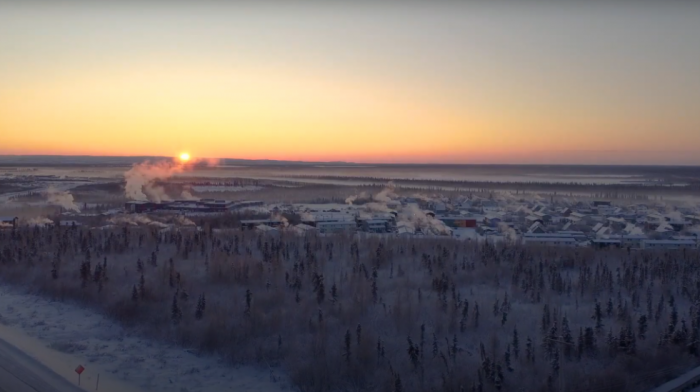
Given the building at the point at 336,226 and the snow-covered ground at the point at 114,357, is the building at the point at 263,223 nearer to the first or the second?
the building at the point at 336,226

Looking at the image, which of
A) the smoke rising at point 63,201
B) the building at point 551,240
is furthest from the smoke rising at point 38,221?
the building at point 551,240

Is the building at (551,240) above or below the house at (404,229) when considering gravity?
above

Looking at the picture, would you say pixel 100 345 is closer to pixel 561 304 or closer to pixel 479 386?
pixel 479 386

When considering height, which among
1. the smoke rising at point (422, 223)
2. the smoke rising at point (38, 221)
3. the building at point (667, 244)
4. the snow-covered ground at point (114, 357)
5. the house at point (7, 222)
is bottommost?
the snow-covered ground at point (114, 357)

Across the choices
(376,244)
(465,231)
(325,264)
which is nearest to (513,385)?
(325,264)

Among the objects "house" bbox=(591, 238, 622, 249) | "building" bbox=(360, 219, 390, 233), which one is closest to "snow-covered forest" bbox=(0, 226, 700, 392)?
"house" bbox=(591, 238, 622, 249)

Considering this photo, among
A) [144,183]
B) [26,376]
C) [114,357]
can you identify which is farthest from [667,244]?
[144,183]

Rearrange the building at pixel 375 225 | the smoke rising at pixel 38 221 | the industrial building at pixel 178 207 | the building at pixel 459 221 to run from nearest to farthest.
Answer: the smoke rising at pixel 38 221
the building at pixel 375 225
the building at pixel 459 221
the industrial building at pixel 178 207
